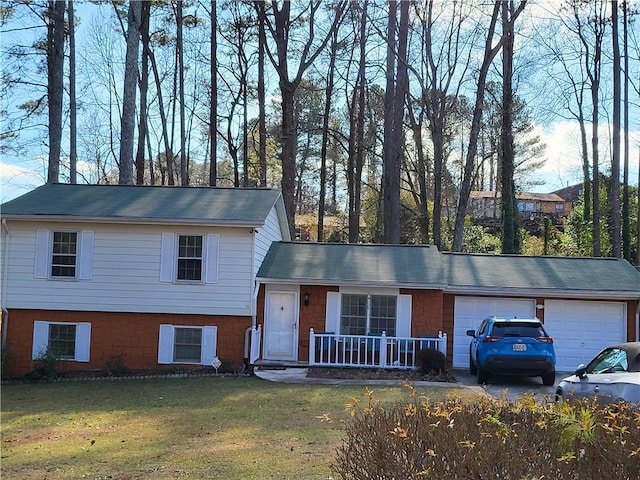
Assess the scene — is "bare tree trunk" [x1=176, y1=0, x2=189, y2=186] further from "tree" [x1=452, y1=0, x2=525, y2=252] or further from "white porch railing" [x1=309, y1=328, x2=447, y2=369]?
"white porch railing" [x1=309, y1=328, x2=447, y2=369]

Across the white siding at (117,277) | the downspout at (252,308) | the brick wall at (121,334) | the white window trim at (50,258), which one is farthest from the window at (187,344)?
the white window trim at (50,258)

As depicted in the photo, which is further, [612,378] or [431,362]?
[431,362]

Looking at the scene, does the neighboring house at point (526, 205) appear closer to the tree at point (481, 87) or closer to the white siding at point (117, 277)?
the tree at point (481, 87)

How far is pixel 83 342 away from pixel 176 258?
3380mm

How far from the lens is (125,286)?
54.9 feet

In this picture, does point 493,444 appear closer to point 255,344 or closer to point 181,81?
point 255,344

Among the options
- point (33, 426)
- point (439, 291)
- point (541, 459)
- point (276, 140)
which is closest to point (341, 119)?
point (276, 140)

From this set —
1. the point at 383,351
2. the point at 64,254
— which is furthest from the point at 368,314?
the point at 64,254

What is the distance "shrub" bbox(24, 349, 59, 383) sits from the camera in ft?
51.9

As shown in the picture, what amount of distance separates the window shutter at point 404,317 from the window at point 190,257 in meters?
5.58

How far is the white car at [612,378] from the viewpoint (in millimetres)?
7438

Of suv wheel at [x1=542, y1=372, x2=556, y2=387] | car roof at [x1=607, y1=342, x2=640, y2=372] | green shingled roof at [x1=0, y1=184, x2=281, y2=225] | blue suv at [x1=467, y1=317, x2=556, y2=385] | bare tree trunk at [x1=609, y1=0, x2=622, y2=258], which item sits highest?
bare tree trunk at [x1=609, y1=0, x2=622, y2=258]

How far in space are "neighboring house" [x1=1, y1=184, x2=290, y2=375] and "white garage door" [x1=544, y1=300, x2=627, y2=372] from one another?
867 centimetres

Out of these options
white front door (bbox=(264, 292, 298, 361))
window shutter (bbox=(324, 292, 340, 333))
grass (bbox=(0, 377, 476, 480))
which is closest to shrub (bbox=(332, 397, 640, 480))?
grass (bbox=(0, 377, 476, 480))
